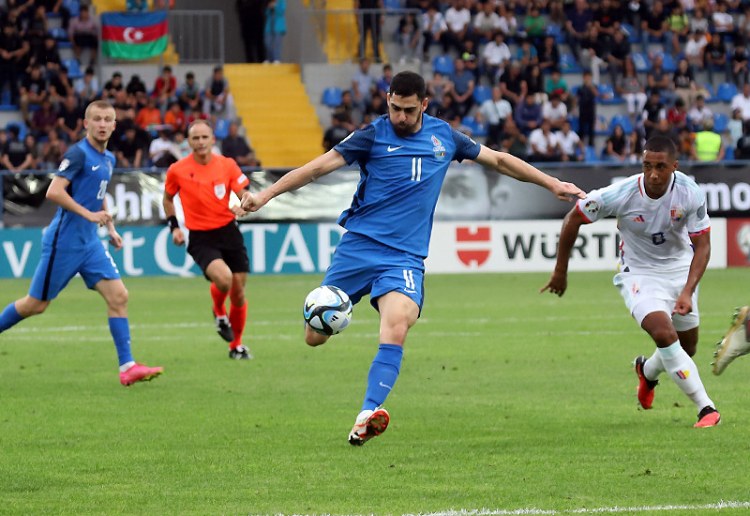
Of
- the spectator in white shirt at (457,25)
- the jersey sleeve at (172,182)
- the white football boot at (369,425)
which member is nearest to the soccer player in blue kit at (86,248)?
the jersey sleeve at (172,182)

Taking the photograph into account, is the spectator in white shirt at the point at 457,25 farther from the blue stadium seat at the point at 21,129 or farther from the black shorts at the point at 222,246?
the black shorts at the point at 222,246

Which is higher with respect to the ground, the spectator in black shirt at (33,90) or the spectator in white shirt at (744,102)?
the spectator in black shirt at (33,90)

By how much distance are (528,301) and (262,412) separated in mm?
9830

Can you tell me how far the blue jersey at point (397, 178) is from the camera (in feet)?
27.7

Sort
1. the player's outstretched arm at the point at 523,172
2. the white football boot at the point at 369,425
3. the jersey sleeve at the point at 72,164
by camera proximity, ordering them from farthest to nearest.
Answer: the jersey sleeve at the point at 72,164, the player's outstretched arm at the point at 523,172, the white football boot at the point at 369,425

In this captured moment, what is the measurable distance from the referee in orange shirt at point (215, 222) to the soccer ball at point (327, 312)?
5178 mm

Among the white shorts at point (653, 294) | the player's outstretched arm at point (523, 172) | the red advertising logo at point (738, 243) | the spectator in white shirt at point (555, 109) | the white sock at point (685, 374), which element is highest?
the player's outstretched arm at point (523, 172)

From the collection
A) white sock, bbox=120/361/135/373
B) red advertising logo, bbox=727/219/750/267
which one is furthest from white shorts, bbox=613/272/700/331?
red advertising logo, bbox=727/219/750/267

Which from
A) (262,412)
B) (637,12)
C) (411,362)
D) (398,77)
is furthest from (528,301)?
(637,12)

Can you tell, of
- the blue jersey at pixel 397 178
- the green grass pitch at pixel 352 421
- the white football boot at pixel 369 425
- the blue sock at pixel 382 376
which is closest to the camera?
the green grass pitch at pixel 352 421

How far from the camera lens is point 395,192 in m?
8.48

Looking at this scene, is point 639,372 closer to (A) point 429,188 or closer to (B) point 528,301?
(A) point 429,188

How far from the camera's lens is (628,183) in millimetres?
9125

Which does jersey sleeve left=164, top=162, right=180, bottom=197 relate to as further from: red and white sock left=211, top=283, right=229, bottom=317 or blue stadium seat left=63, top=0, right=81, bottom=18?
blue stadium seat left=63, top=0, right=81, bottom=18
